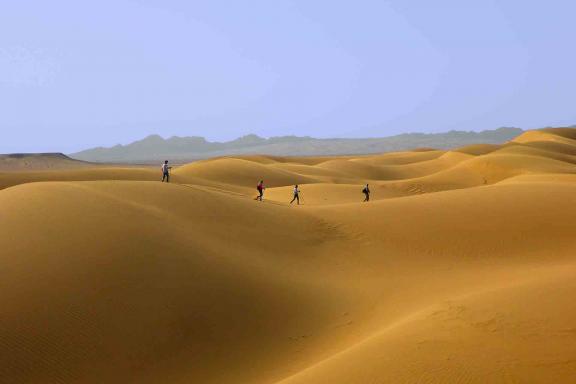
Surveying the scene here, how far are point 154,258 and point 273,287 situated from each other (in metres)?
2.43

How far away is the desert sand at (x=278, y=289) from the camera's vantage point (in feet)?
22.9

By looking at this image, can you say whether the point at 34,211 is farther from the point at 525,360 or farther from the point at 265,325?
the point at 525,360

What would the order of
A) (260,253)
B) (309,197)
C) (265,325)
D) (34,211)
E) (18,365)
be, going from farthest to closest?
(309,197) < (260,253) < (34,211) < (265,325) < (18,365)

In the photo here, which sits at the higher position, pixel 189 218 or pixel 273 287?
pixel 189 218

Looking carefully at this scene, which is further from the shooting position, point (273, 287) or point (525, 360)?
point (273, 287)

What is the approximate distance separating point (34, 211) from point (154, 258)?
3192 mm

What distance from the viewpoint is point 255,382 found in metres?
7.55

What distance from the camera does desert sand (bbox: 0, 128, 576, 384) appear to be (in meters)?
6.99

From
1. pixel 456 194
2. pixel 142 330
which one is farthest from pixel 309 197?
pixel 142 330

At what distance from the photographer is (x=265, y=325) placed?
9234mm

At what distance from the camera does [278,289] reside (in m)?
10.6

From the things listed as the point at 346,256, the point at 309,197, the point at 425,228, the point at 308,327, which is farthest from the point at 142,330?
the point at 309,197

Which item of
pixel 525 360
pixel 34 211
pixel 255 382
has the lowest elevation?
pixel 255 382

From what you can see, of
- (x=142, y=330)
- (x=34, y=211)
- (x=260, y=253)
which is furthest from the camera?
(x=260, y=253)
